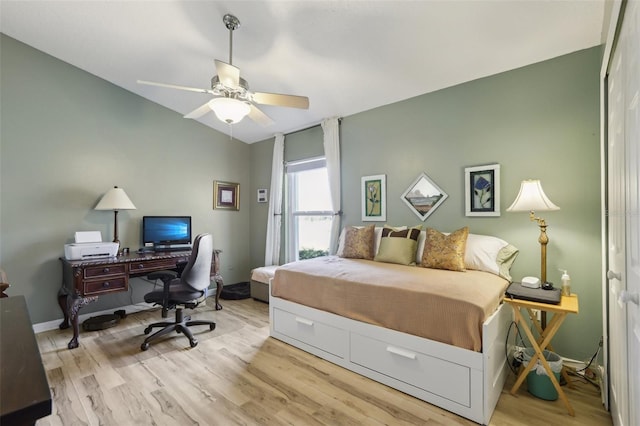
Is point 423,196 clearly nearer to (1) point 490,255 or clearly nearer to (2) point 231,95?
(1) point 490,255

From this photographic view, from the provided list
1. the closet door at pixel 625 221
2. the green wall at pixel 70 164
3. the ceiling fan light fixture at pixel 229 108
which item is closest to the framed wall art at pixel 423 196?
the closet door at pixel 625 221

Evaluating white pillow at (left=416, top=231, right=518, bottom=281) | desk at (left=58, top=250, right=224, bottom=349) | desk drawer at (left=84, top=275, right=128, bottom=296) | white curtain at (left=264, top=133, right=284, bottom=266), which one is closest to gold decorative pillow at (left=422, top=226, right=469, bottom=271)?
white pillow at (left=416, top=231, right=518, bottom=281)

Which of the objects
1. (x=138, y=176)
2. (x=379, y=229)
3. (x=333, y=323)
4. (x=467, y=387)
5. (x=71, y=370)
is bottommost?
(x=71, y=370)

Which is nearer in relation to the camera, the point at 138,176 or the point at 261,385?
the point at 261,385

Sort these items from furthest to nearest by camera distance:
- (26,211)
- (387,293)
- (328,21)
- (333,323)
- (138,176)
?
1. (138,176)
2. (26,211)
3. (333,323)
4. (328,21)
5. (387,293)

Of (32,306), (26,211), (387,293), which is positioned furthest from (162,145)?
(387,293)

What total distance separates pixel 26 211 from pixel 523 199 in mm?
4622

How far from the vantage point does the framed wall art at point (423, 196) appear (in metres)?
3.06

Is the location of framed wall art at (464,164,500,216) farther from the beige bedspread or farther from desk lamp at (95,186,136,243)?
desk lamp at (95,186,136,243)

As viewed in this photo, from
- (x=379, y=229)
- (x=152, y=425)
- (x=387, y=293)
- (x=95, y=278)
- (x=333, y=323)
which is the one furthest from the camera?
(x=379, y=229)

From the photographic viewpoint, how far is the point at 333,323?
7.80ft

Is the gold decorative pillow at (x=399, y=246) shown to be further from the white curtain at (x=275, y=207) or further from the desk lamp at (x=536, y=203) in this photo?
the white curtain at (x=275, y=207)

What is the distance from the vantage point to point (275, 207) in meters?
4.51

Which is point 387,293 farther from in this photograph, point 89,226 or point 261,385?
point 89,226
